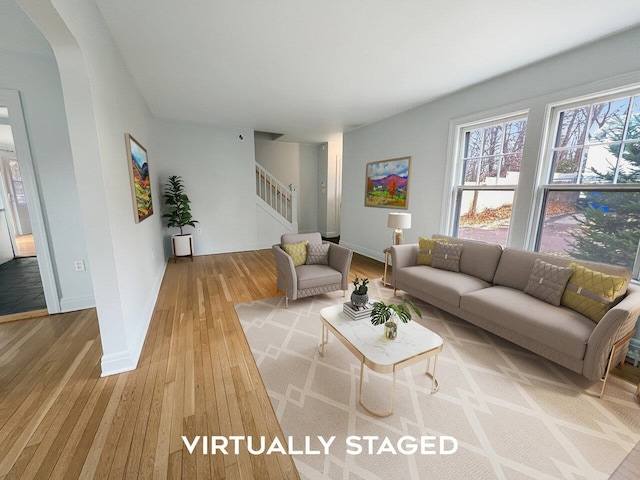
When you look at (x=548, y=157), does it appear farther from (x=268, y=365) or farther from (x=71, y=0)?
(x=71, y=0)

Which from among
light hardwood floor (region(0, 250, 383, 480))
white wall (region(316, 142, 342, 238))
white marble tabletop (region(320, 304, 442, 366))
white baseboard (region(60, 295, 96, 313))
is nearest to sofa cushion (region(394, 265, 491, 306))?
white marble tabletop (region(320, 304, 442, 366))

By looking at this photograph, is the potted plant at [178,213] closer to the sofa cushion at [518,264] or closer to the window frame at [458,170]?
the window frame at [458,170]

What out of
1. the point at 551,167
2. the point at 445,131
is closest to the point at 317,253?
the point at 445,131

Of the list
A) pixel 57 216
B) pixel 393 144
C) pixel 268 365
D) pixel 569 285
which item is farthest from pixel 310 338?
pixel 393 144

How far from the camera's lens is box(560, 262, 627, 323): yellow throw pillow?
1.95 m

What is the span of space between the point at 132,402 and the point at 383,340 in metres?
1.75

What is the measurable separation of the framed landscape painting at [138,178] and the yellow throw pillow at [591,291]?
13.4 feet

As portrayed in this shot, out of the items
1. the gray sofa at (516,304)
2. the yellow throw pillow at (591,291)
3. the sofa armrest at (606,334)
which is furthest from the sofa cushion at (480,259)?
the sofa armrest at (606,334)

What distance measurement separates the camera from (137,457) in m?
1.38

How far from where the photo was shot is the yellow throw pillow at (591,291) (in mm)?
1952

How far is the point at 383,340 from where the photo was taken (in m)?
1.82

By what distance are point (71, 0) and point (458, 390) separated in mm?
3468

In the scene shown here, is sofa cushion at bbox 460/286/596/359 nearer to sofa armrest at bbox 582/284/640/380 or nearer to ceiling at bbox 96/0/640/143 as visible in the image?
sofa armrest at bbox 582/284/640/380

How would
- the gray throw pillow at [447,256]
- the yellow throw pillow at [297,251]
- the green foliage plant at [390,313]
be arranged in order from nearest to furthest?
the green foliage plant at [390,313] → the gray throw pillow at [447,256] → the yellow throw pillow at [297,251]
